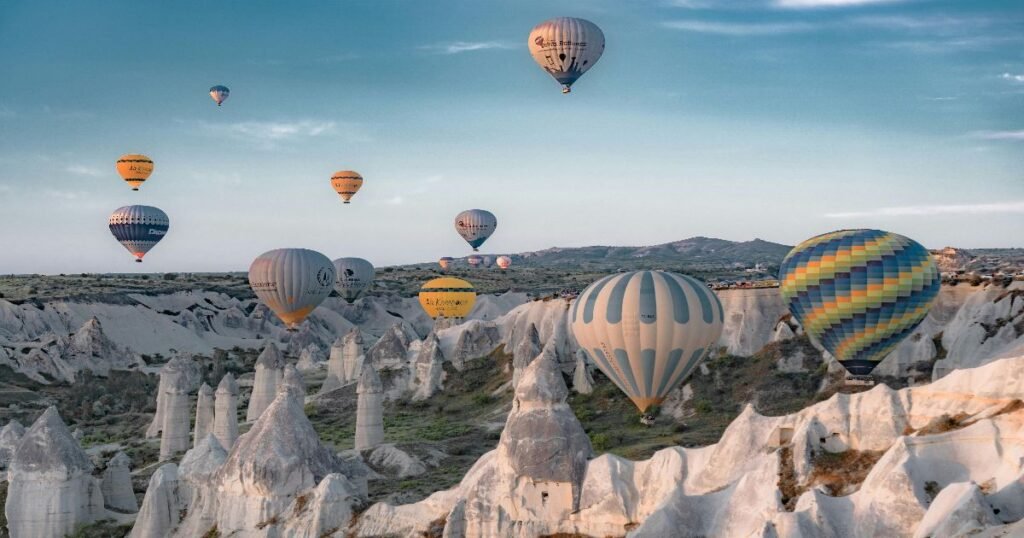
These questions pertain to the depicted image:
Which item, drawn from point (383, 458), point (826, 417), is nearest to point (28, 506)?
point (383, 458)

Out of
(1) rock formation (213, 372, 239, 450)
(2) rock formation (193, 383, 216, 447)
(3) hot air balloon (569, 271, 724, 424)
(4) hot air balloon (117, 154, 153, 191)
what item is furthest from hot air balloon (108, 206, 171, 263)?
(3) hot air balloon (569, 271, 724, 424)

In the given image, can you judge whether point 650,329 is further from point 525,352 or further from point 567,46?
point 567,46

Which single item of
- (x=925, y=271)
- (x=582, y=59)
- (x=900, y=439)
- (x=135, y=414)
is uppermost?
(x=582, y=59)

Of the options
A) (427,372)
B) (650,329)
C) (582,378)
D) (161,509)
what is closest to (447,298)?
(427,372)

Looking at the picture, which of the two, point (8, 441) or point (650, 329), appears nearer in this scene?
point (650, 329)

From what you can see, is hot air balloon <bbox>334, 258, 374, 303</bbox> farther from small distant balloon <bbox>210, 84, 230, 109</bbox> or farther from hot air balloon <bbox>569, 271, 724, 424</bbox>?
hot air balloon <bbox>569, 271, 724, 424</bbox>

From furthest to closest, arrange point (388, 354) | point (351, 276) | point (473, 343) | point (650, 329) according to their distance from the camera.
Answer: point (351, 276), point (473, 343), point (388, 354), point (650, 329)

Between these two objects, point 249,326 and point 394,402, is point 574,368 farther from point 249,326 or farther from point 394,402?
point 249,326
